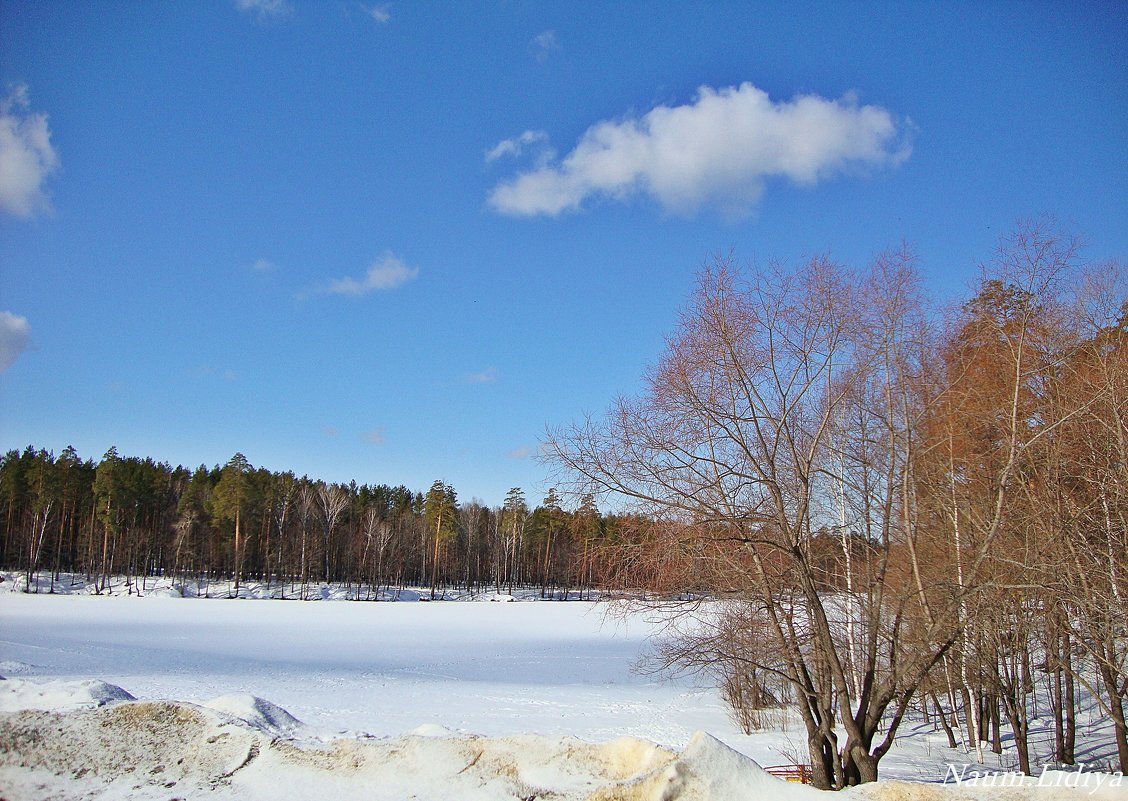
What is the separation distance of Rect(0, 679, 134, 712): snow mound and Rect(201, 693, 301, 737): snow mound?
101cm

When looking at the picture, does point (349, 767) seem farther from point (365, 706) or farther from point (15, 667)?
point (15, 667)

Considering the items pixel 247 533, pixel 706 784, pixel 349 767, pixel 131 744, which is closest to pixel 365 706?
pixel 131 744

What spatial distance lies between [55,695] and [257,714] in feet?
6.52

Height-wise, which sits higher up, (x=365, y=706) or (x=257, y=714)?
(x=257, y=714)

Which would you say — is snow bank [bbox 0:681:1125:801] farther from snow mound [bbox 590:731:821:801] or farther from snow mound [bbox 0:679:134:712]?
snow mound [bbox 0:679:134:712]

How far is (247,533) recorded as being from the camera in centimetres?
7125

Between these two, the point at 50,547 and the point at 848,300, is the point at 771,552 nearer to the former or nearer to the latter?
the point at 848,300

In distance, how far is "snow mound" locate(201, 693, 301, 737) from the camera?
7.02 metres

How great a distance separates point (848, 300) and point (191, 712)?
8.33m

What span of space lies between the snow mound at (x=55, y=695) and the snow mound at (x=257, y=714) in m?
1.01

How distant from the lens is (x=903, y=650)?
8.35 metres

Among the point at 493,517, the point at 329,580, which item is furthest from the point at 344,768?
the point at 493,517

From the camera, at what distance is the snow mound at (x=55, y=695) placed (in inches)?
A: 277

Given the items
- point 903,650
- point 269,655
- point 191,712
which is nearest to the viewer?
point 191,712
